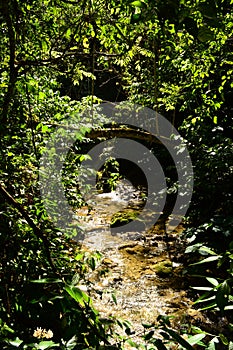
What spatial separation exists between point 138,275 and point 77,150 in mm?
2345

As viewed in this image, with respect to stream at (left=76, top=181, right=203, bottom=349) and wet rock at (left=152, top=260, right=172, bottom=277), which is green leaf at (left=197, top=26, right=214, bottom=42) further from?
wet rock at (left=152, top=260, right=172, bottom=277)

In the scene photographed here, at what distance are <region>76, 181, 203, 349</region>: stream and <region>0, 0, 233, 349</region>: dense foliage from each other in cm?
44

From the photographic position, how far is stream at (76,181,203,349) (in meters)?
3.90

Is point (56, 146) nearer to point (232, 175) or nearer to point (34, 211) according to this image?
point (34, 211)

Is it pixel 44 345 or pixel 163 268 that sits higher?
pixel 44 345

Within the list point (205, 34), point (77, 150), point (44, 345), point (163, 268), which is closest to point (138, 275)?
point (163, 268)

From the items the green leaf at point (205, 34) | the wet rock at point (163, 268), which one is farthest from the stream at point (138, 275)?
the green leaf at point (205, 34)

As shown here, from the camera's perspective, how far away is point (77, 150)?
3.21m

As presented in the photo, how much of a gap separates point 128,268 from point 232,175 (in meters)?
1.96

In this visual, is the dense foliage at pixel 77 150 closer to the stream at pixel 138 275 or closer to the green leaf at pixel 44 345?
the green leaf at pixel 44 345

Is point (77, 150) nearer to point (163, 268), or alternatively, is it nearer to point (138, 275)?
point (138, 275)

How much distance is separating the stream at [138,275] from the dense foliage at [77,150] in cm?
44

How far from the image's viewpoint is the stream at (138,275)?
3904 mm

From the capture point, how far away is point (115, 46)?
300 centimetres
